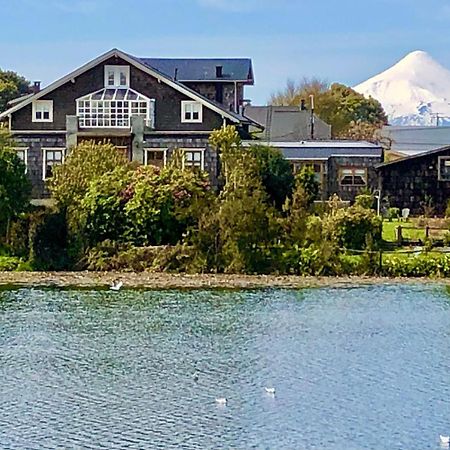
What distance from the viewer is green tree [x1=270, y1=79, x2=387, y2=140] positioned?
75.1m

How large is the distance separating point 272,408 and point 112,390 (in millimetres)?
2598

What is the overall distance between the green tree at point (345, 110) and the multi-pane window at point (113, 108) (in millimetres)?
28321

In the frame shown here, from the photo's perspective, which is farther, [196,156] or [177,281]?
[196,156]

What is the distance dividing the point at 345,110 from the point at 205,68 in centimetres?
2471

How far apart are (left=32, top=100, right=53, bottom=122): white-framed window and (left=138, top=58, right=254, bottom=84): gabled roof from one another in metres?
9.17

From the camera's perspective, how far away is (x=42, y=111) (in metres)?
46.0

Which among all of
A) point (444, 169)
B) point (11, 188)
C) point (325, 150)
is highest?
point (325, 150)

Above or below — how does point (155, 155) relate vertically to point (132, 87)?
below

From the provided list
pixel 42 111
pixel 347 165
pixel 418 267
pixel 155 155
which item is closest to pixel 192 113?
pixel 155 155

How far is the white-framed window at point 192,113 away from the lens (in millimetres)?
45500

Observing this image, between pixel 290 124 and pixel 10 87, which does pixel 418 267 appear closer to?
pixel 290 124

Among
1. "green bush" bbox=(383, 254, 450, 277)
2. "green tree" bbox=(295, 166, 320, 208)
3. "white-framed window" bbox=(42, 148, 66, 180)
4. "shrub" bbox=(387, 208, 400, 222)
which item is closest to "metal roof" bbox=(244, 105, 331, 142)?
"white-framed window" bbox=(42, 148, 66, 180)

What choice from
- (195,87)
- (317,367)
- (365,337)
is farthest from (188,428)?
(195,87)

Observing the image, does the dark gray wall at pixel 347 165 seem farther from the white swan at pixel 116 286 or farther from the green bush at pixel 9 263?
the white swan at pixel 116 286
